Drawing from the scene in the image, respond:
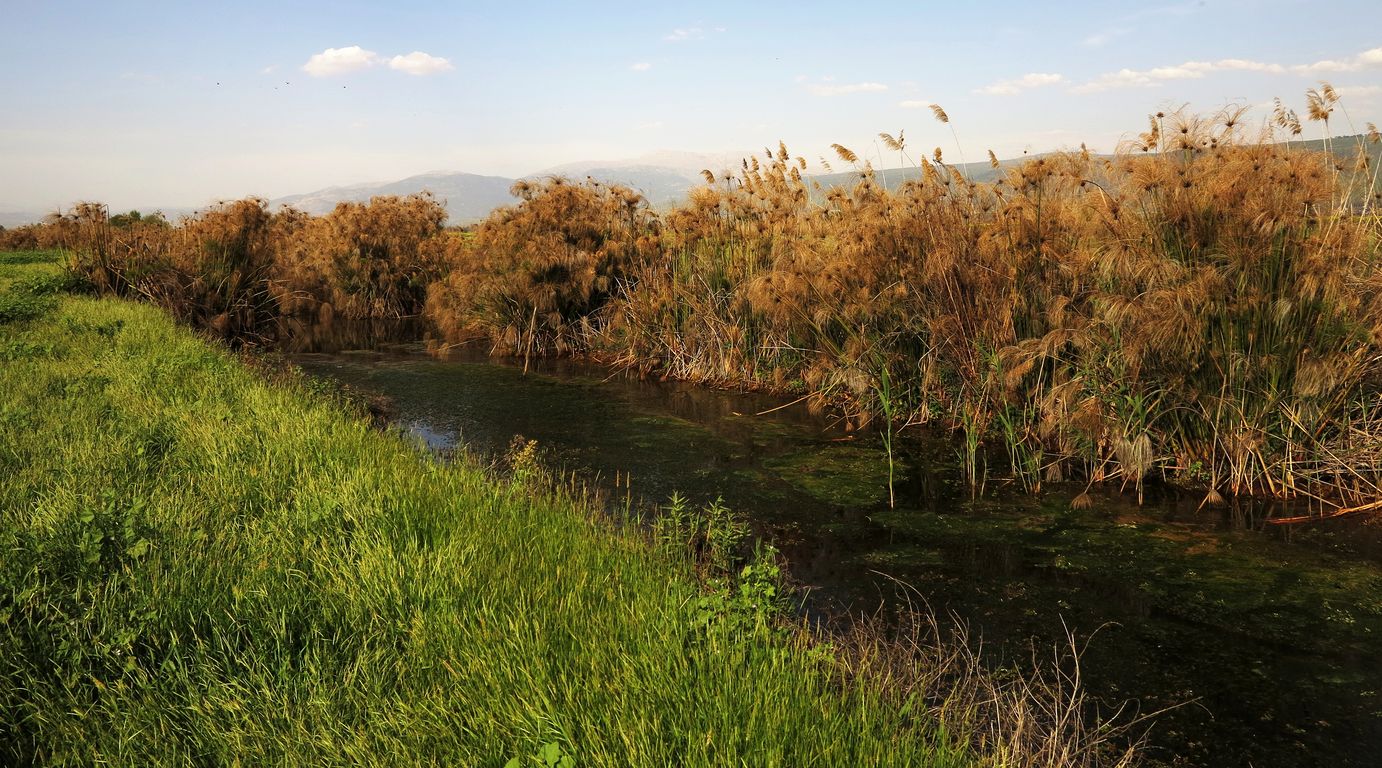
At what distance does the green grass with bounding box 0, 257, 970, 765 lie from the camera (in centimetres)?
260

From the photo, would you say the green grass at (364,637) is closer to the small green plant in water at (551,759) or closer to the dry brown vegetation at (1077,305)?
the small green plant in water at (551,759)

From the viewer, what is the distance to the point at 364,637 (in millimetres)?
3318

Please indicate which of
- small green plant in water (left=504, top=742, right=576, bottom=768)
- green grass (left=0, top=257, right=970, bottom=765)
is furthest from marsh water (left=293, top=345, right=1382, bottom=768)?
small green plant in water (left=504, top=742, right=576, bottom=768)

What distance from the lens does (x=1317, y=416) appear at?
6156 millimetres

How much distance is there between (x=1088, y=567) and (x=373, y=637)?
426cm

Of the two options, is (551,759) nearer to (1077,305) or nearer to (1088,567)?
(1088,567)

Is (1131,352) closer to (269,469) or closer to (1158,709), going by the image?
(1158,709)

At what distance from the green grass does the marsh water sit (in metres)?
1.38

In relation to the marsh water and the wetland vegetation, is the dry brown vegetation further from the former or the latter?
the marsh water

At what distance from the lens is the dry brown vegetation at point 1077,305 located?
19.9 ft

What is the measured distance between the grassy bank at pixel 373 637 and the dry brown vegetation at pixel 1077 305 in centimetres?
394

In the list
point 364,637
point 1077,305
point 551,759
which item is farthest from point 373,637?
point 1077,305

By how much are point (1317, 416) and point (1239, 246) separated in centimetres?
140

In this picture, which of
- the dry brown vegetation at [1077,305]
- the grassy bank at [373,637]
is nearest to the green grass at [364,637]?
the grassy bank at [373,637]
